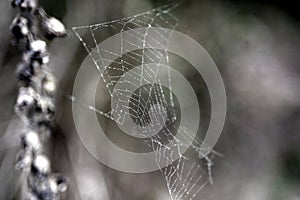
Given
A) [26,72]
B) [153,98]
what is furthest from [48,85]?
[153,98]

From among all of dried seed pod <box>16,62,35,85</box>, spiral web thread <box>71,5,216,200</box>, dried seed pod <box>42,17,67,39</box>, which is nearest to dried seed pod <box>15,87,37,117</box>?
dried seed pod <box>16,62,35,85</box>

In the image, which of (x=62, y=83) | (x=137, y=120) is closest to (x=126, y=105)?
(x=137, y=120)

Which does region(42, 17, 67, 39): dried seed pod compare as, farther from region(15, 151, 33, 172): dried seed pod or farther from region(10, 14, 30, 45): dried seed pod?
region(15, 151, 33, 172): dried seed pod

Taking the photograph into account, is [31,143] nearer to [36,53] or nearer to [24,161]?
[24,161]

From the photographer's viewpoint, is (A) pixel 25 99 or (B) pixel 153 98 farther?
(B) pixel 153 98

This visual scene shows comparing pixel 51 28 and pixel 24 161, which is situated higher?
pixel 51 28
